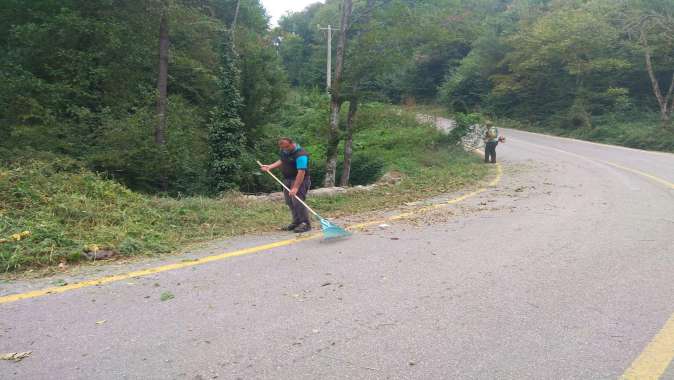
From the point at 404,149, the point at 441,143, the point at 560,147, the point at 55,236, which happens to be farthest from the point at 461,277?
the point at 560,147

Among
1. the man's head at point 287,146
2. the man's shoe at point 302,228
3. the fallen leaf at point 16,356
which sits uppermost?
the man's head at point 287,146

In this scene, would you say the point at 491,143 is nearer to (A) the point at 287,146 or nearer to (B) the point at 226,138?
(B) the point at 226,138

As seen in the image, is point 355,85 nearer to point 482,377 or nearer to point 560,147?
point 482,377

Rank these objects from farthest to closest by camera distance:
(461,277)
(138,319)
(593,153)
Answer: (593,153), (461,277), (138,319)

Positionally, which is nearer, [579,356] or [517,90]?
[579,356]

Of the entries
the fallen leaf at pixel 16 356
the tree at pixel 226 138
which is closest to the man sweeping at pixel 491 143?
the tree at pixel 226 138

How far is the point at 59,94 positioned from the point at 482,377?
572 inches

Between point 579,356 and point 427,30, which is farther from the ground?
point 427,30

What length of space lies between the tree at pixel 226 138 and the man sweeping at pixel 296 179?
30.3ft

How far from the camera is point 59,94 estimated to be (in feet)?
45.3

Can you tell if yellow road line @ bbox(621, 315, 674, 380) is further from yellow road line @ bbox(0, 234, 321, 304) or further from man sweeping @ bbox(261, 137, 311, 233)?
man sweeping @ bbox(261, 137, 311, 233)

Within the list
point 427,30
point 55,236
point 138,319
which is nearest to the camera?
point 138,319

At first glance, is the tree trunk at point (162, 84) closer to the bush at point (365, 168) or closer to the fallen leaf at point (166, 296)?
the bush at point (365, 168)

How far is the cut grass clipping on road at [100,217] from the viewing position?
5.66m
